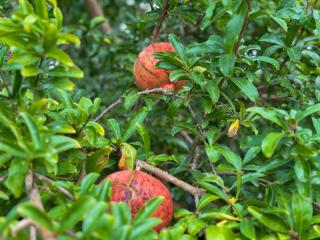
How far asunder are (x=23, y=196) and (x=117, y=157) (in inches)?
13.3

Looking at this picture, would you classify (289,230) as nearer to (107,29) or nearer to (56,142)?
(56,142)

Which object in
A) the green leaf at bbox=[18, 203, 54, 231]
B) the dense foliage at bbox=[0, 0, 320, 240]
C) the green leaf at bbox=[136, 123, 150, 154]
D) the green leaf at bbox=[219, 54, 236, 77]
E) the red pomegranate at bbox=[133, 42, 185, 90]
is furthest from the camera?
the red pomegranate at bbox=[133, 42, 185, 90]

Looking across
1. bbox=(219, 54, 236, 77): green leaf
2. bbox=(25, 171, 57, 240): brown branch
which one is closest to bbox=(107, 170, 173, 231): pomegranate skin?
bbox=(25, 171, 57, 240): brown branch

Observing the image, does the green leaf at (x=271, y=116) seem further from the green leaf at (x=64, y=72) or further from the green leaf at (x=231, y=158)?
the green leaf at (x=64, y=72)

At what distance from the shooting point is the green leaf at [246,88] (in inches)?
58.3

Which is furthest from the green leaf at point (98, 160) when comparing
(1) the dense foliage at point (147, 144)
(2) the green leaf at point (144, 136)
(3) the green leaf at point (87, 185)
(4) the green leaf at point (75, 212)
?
(4) the green leaf at point (75, 212)

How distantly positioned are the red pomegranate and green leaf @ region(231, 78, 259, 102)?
0.34 meters

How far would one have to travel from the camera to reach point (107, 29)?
3.17 meters

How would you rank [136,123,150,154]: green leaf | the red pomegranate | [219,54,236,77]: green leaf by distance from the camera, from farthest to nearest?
the red pomegranate
[136,123,150,154]: green leaf
[219,54,236,77]: green leaf

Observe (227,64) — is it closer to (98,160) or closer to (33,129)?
→ (98,160)

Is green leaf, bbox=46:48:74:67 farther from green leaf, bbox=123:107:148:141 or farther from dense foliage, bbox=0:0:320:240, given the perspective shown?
green leaf, bbox=123:107:148:141

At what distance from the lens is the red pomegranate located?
181cm

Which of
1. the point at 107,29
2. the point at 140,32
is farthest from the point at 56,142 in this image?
the point at 107,29

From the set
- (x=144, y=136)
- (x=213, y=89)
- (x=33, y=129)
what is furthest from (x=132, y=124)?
(x=33, y=129)
